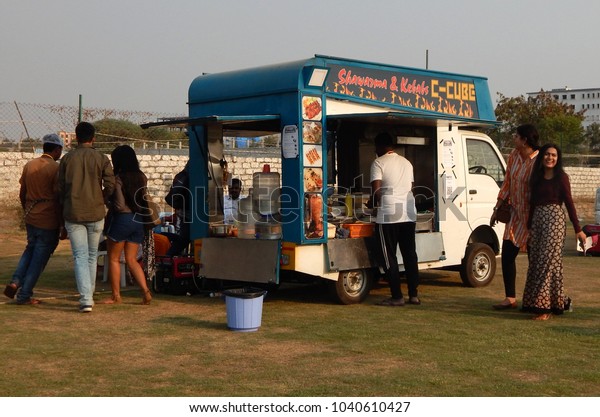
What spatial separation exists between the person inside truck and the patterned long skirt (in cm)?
27

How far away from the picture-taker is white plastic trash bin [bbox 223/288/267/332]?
7746 millimetres

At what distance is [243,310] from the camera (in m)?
7.75

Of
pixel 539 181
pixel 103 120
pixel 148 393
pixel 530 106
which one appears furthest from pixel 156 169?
pixel 530 106

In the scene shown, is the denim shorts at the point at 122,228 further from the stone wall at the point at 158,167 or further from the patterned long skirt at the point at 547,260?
the stone wall at the point at 158,167

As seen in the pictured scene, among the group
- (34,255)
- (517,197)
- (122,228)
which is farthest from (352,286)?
(34,255)

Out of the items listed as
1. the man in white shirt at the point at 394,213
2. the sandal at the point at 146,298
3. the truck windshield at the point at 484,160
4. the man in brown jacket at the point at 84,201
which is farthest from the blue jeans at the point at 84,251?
the truck windshield at the point at 484,160

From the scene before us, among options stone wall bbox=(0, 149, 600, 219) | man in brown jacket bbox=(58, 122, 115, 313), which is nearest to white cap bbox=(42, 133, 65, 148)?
man in brown jacket bbox=(58, 122, 115, 313)

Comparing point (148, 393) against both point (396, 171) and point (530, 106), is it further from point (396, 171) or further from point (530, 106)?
point (530, 106)

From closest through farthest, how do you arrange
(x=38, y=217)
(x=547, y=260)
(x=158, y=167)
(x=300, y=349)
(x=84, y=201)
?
(x=300, y=349), (x=547, y=260), (x=84, y=201), (x=38, y=217), (x=158, y=167)

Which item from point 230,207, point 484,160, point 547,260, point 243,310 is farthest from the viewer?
point 484,160

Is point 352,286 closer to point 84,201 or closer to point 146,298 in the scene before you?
point 146,298

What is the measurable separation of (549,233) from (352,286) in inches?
91.5

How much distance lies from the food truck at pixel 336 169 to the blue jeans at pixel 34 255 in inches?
66.8

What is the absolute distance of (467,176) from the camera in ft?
36.0
